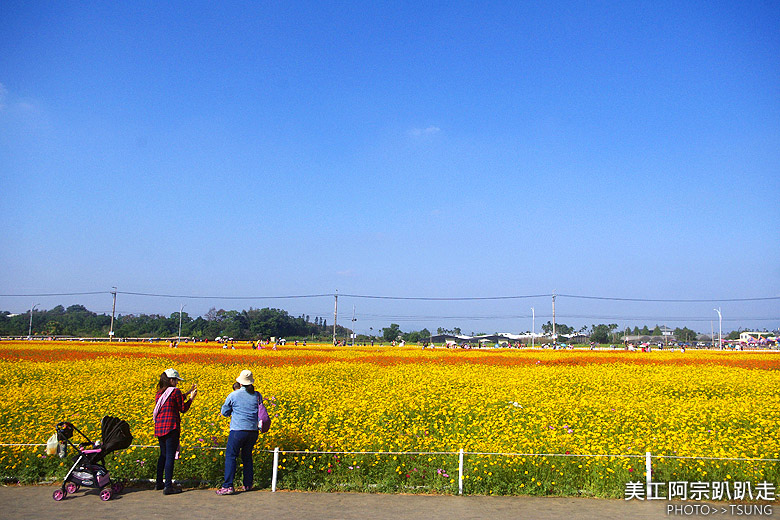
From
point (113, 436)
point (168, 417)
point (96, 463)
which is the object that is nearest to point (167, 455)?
point (168, 417)

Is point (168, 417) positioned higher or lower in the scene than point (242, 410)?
lower

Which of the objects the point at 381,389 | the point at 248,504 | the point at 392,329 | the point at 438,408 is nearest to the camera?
the point at 248,504

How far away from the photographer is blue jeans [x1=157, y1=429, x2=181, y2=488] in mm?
7844

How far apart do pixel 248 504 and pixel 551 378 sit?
49.7 feet

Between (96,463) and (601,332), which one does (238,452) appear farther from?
(601,332)

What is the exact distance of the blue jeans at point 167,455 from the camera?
7844 mm

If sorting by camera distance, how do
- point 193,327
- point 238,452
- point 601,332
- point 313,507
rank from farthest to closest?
point 601,332
point 193,327
point 238,452
point 313,507

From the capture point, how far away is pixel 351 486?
8.18m

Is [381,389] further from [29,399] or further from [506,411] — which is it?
[29,399]

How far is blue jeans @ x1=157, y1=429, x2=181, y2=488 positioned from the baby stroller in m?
0.47

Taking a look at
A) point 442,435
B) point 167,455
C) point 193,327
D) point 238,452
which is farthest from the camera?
point 193,327

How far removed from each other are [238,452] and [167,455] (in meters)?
0.96

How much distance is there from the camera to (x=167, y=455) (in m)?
7.94

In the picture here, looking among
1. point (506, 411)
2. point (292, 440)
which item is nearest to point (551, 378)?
point (506, 411)
